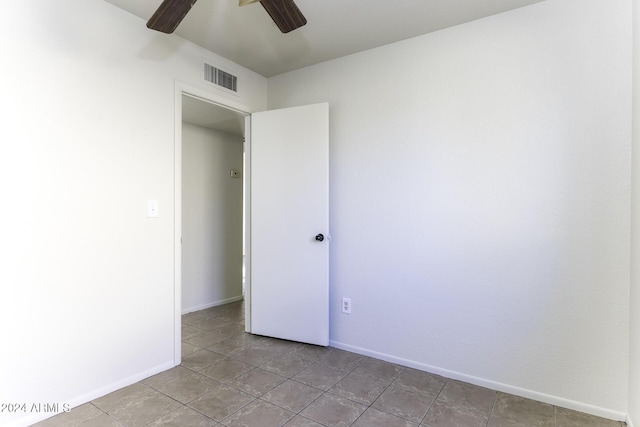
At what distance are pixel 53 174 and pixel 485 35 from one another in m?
2.78

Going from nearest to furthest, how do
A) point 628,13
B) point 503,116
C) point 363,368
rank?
1. point 628,13
2. point 503,116
3. point 363,368

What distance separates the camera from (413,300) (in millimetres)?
2418

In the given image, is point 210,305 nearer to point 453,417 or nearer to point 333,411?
point 333,411

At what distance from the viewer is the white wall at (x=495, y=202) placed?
1.83 meters

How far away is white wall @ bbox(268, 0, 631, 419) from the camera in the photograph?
72.1 inches

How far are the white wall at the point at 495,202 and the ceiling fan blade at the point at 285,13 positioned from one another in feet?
3.37

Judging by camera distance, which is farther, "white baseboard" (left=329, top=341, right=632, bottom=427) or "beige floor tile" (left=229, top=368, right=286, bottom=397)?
"beige floor tile" (left=229, top=368, right=286, bottom=397)

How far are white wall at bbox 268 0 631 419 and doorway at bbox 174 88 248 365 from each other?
177 cm

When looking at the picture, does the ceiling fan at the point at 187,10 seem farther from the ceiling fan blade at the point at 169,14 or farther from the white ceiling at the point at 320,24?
the white ceiling at the point at 320,24

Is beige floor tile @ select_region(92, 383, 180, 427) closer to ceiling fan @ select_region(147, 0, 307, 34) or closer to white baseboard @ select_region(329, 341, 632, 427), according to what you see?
white baseboard @ select_region(329, 341, 632, 427)

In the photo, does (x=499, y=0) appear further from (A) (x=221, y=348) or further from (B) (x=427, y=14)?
(A) (x=221, y=348)

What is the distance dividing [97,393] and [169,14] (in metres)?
2.20

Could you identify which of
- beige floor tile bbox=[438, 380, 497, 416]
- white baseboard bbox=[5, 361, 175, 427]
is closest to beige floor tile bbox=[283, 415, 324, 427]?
beige floor tile bbox=[438, 380, 497, 416]

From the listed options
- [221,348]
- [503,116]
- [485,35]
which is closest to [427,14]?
[485,35]
